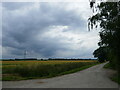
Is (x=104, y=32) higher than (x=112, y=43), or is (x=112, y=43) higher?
(x=104, y=32)

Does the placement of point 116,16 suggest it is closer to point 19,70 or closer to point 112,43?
point 112,43

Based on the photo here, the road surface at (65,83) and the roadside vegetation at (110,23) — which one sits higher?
the roadside vegetation at (110,23)

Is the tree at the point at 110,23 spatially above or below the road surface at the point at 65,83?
above

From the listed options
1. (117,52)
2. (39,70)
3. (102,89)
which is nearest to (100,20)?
(117,52)

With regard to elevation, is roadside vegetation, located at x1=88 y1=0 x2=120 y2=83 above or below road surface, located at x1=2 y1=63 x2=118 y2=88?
above

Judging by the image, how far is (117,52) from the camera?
50.4ft

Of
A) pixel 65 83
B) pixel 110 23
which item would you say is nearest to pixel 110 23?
pixel 110 23

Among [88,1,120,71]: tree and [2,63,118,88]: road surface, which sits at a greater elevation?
[88,1,120,71]: tree

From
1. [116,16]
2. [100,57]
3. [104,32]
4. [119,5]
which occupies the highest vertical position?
[119,5]

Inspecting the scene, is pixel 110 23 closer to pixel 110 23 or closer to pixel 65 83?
pixel 110 23

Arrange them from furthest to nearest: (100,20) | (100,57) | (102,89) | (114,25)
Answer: (100,57), (100,20), (114,25), (102,89)

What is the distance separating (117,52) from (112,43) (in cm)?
117

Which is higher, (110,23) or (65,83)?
(110,23)

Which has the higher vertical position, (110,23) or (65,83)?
(110,23)
